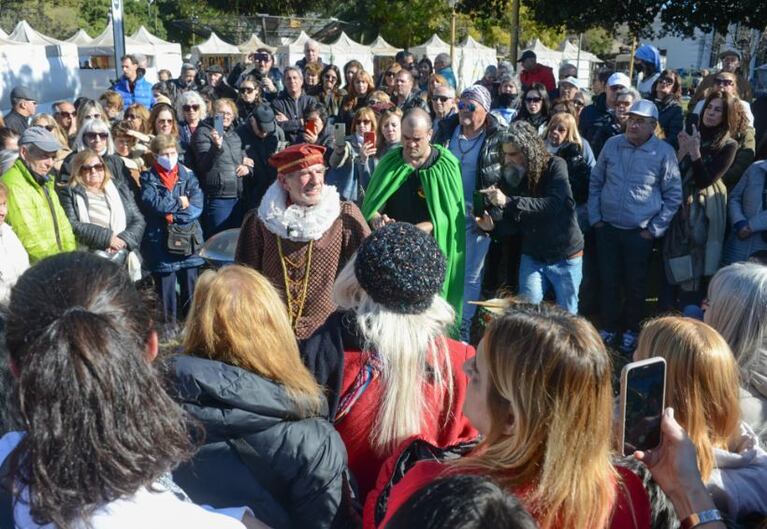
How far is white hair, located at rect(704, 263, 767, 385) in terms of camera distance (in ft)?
7.78

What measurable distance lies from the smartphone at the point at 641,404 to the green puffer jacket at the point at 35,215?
3.48 metres

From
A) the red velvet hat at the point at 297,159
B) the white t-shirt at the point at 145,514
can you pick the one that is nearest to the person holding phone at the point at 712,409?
the white t-shirt at the point at 145,514

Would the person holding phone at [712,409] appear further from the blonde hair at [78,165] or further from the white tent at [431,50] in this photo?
the white tent at [431,50]

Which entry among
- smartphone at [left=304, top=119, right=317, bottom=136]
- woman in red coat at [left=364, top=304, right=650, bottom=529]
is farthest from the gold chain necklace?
smartphone at [left=304, top=119, right=317, bottom=136]

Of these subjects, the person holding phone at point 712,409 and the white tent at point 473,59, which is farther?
the white tent at point 473,59

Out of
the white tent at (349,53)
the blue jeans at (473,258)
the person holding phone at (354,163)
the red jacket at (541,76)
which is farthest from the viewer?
the white tent at (349,53)

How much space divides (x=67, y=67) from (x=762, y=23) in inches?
636

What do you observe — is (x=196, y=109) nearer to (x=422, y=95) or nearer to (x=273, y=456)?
(x=422, y=95)

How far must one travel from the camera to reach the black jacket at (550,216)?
469 cm

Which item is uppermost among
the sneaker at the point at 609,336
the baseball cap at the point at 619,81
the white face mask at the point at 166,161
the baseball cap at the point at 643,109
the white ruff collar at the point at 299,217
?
the baseball cap at the point at 619,81

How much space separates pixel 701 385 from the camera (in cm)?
197

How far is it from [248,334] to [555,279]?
315 cm

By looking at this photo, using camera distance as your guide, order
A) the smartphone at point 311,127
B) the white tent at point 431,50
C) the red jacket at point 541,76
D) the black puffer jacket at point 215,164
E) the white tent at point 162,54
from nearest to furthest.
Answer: the black puffer jacket at point 215,164 < the smartphone at point 311,127 < the red jacket at point 541,76 < the white tent at point 162,54 < the white tent at point 431,50

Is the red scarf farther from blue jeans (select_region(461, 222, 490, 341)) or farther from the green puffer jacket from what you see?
blue jeans (select_region(461, 222, 490, 341))
